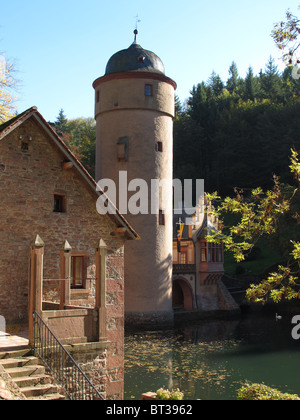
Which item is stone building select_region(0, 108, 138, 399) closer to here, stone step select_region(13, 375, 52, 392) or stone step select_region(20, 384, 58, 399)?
stone step select_region(13, 375, 52, 392)

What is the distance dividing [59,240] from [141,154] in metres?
20.9

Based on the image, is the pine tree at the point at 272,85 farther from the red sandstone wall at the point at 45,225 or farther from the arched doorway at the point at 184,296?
the red sandstone wall at the point at 45,225

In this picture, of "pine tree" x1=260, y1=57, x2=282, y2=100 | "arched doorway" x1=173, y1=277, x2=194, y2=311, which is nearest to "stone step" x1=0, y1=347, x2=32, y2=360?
"arched doorway" x1=173, y1=277, x2=194, y2=311

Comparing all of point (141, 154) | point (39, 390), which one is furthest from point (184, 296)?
point (39, 390)

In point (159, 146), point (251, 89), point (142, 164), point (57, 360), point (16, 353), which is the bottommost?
point (57, 360)

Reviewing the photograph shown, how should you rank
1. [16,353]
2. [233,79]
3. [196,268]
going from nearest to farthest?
1. [16,353]
2. [196,268]
3. [233,79]

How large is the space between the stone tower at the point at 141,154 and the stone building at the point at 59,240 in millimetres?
18323

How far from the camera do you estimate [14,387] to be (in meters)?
9.33

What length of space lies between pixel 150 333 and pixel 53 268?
1955 centimetres

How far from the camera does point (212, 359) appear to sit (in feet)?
85.8

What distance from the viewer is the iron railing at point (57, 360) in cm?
1179

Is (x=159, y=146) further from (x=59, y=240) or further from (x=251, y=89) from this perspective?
(x=251, y=89)

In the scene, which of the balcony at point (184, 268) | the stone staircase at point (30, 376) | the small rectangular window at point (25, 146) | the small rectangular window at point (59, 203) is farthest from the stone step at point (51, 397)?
the balcony at point (184, 268)
